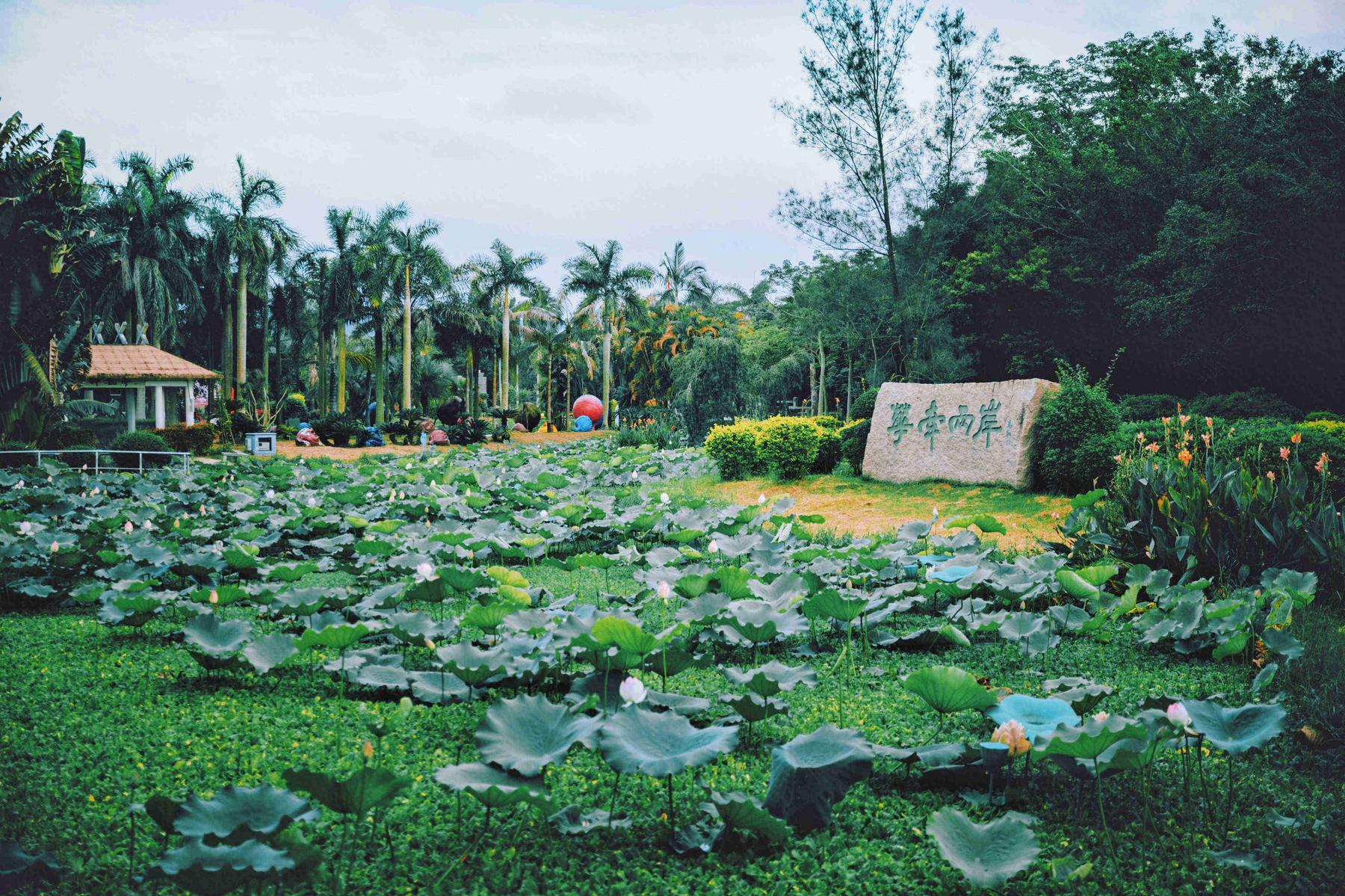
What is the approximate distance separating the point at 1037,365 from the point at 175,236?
26.2m

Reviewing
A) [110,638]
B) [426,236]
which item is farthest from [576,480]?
[426,236]

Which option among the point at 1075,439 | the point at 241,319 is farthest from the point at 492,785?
the point at 241,319

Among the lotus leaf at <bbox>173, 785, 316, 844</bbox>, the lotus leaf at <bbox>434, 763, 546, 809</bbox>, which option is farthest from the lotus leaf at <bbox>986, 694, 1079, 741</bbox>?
the lotus leaf at <bbox>173, 785, 316, 844</bbox>

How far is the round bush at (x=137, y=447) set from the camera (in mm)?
12742

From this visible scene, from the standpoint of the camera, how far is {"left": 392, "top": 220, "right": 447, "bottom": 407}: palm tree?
28828 millimetres

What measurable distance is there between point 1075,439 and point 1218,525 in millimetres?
4884

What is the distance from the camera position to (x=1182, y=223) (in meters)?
15.8

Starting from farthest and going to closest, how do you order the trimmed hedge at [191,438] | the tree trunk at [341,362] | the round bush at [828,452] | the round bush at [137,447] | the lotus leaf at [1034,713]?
1. the tree trunk at [341,362]
2. the trimmed hedge at [191,438]
3. the round bush at [137,447]
4. the round bush at [828,452]
5. the lotus leaf at [1034,713]

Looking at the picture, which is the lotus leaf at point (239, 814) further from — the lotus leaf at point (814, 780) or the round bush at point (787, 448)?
the round bush at point (787, 448)

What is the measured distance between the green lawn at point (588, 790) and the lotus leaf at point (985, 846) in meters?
0.21

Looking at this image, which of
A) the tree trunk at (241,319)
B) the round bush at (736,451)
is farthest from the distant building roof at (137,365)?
the round bush at (736,451)

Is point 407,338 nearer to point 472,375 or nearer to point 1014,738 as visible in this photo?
point 472,375

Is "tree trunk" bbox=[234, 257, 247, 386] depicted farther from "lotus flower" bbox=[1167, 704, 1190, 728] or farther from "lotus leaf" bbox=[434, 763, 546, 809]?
"lotus flower" bbox=[1167, 704, 1190, 728]

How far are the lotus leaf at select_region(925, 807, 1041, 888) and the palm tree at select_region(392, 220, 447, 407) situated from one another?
28.7 meters
